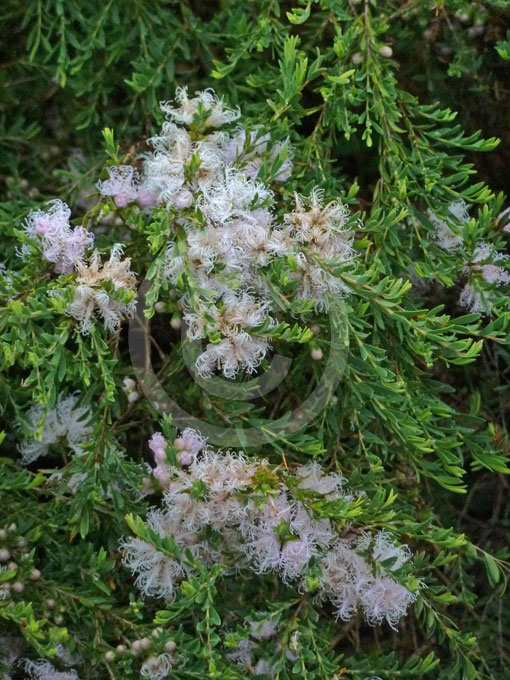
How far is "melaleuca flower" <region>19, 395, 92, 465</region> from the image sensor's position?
64.3 inches

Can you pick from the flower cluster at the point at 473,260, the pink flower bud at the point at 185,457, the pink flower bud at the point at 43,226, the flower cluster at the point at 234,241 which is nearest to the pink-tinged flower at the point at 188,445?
the pink flower bud at the point at 185,457

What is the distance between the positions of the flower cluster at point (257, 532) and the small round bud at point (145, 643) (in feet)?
0.27

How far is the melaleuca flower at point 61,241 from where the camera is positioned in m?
1.38

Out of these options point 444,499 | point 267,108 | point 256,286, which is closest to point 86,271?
point 256,286

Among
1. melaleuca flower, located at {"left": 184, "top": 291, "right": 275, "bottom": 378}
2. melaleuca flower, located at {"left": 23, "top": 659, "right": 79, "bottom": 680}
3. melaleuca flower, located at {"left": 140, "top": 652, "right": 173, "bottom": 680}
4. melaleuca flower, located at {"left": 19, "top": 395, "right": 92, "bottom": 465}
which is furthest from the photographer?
melaleuca flower, located at {"left": 19, "top": 395, "right": 92, "bottom": 465}

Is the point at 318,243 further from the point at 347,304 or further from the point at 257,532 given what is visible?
the point at 257,532

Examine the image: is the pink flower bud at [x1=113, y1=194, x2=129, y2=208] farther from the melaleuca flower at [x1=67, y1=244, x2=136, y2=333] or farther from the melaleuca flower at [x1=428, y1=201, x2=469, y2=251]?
the melaleuca flower at [x1=428, y1=201, x2=469, y2=251]

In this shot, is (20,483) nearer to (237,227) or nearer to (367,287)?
(237,227)

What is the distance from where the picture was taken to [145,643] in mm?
1413

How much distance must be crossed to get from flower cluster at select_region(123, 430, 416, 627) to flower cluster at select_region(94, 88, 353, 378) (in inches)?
6.5

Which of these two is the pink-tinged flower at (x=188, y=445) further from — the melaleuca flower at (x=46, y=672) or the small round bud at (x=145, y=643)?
the melaleuca flower at (x=46, y=672)

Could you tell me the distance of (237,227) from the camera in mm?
1323

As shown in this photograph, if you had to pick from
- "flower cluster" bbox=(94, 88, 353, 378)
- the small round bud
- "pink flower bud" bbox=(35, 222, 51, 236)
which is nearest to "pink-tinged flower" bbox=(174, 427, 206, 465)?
"flower cluster" bbox=(94, 88, 353, 378)

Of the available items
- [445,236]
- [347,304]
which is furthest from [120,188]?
[445,236]
